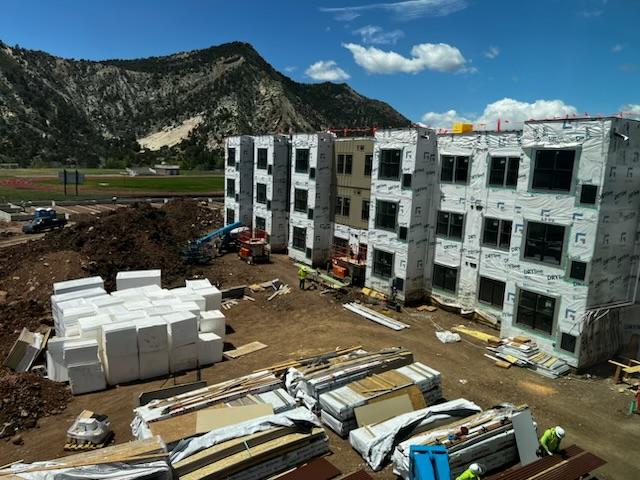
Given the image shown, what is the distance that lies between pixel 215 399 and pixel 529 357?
555 inches

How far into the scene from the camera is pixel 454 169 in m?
26.3

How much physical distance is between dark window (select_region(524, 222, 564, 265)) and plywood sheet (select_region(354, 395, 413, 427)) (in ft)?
34.1

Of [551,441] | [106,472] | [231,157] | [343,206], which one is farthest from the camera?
[231,157]

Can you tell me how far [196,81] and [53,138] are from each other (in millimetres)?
61692

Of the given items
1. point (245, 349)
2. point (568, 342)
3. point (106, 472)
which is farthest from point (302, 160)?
point (106, 472)

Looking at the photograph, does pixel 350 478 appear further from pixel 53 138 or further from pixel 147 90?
pixel 147 90

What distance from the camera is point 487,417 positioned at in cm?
1377

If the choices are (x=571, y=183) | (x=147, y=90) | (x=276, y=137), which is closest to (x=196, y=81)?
(x=147, y=90)

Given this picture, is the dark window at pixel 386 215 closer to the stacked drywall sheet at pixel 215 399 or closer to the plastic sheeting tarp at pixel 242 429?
the stacked drywall sheet at pixel 215 399

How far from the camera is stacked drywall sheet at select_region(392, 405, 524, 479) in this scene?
12211 mm

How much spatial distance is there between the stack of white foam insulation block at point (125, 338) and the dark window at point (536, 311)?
1459 centimetres

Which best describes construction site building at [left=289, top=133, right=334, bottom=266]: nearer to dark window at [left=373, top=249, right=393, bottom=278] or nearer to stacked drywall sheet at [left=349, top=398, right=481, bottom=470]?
dark window at [left=373, top=249, right=393, bottom=278]

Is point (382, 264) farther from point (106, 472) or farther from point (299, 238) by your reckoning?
point (106, 472)

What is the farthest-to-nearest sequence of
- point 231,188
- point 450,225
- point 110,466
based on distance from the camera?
point 231,188
point 450,225
point 110,466
